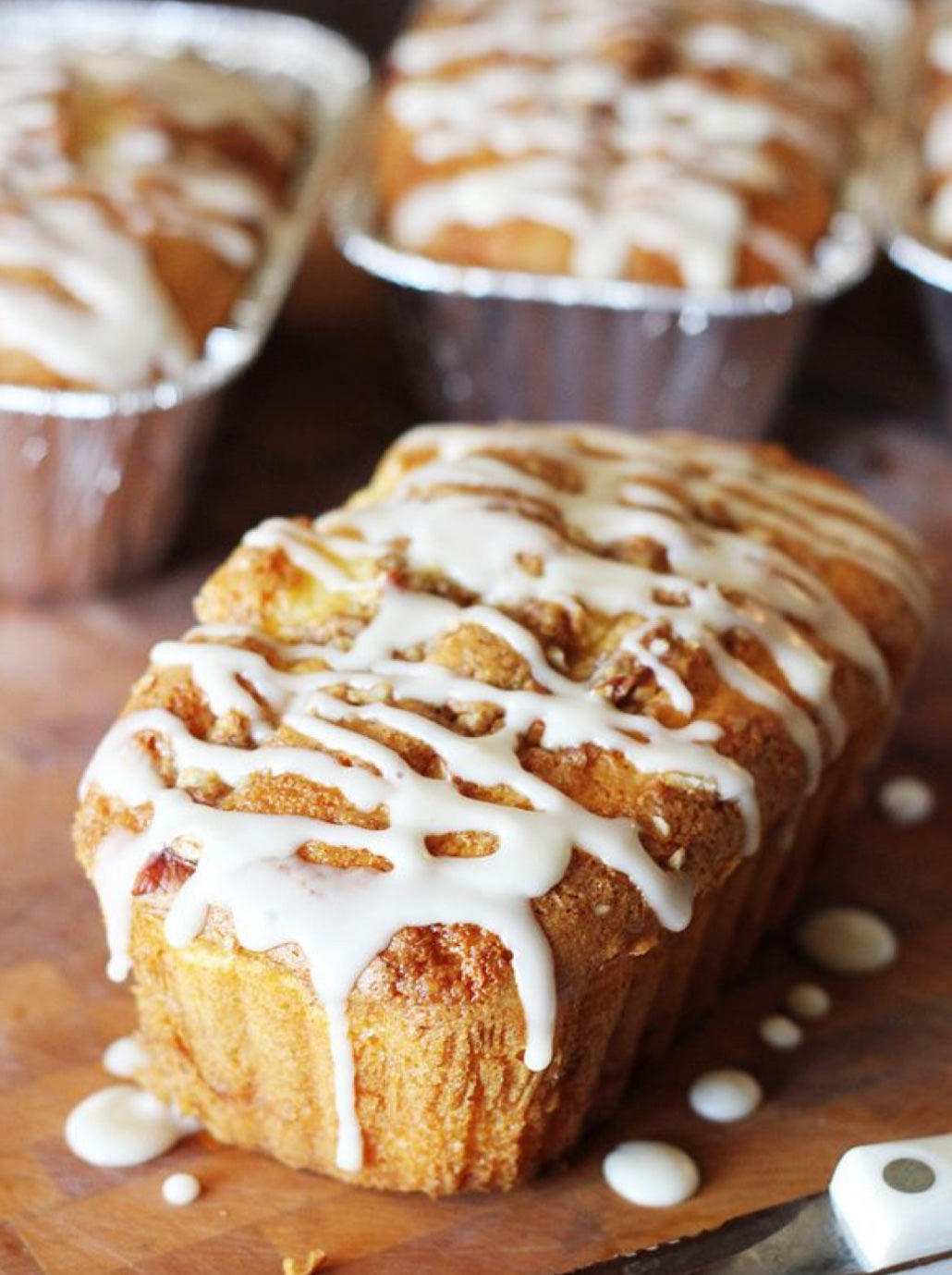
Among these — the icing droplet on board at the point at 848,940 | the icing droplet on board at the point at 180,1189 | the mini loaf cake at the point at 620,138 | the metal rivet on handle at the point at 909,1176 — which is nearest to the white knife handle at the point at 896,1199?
the metal rivet on handle at the point at 909,1176

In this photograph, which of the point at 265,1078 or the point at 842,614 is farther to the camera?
the point at 842,614

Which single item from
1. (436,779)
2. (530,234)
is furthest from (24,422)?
(436,779)

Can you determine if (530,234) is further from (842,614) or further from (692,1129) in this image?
(692,1129)

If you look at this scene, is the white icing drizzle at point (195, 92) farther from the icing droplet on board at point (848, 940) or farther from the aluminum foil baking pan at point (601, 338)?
the icing droplet on board at point (848, 940)

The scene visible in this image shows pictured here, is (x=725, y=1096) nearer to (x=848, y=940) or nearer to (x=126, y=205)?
(x=848, y=940)

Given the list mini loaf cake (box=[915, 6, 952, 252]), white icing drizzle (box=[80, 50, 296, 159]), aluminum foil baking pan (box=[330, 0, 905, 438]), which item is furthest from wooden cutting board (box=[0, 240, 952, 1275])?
white icing drizzle (box=[80, 50, 296, 159])

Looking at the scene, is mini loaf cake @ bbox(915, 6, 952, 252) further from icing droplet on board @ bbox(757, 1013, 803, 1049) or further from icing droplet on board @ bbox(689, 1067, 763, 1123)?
icing droplet on board @ bbox(689, 1067, 763, 1123)
